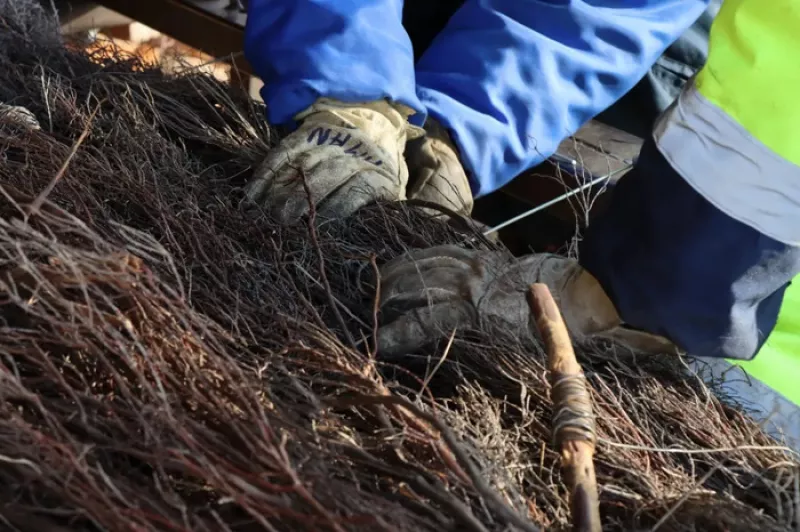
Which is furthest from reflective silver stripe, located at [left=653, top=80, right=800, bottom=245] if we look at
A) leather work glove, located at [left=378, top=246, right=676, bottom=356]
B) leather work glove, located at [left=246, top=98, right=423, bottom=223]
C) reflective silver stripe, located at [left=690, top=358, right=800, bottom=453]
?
leather work glove, located at [left=246, top=98, right=423, bottom=223]

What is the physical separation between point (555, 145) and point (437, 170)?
355 millimetres

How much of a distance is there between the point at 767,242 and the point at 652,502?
343 millimetres

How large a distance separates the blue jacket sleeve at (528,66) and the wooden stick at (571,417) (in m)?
0.75

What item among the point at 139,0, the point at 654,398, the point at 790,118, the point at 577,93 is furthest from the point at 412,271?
the point at 139,0

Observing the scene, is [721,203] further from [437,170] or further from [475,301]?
[437,170]

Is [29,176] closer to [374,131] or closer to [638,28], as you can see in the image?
[374,131]

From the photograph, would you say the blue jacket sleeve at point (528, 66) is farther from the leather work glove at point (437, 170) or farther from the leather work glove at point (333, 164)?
the leather work glove at point (333, 164)

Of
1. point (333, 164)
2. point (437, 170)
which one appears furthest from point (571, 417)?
point (437, 170)

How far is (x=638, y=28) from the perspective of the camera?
1646 mm

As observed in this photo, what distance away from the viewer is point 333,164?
4.40ft

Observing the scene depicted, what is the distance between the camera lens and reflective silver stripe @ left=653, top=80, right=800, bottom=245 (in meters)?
0.88

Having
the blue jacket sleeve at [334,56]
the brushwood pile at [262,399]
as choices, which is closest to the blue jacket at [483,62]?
the blue jacket sleeve at [334,56]

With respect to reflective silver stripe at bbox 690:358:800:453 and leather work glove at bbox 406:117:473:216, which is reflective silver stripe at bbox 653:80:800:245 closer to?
reflective silver stripe at bbox 690:358:800:453

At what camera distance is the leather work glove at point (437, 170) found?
1.58 metres
